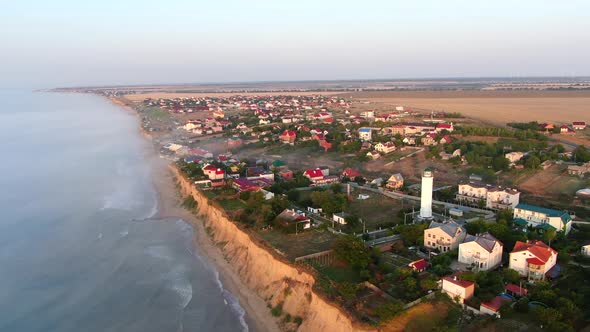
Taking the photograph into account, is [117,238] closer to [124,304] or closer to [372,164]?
[124,304]

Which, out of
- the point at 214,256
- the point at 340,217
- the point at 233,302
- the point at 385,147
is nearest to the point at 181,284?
the point at 233,302

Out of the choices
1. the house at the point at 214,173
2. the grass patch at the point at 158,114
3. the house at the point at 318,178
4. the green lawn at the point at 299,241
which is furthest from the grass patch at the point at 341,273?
the grass patch at the point at 158,114

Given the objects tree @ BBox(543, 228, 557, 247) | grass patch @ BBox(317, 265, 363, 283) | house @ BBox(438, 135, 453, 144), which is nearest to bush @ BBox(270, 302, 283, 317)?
grass patch @ BBox(317, 265, 363, 283)

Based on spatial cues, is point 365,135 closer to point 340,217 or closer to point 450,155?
point 450,155

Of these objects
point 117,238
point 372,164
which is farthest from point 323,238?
point 372,164

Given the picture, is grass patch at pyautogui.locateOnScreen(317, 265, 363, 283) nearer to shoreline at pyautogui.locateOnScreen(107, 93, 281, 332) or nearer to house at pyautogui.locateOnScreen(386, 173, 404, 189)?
shoreline at pyautogui.locateOnScreen(107, 93, 281, 332)

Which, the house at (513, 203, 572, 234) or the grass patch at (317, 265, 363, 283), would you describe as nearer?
the grass patch at (317, 265, 363, 283)
